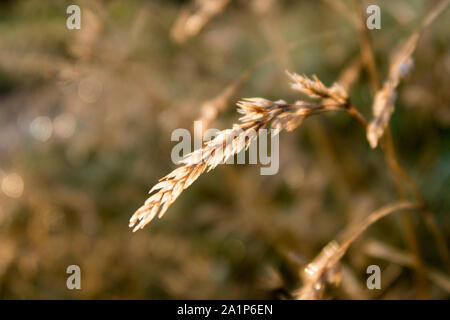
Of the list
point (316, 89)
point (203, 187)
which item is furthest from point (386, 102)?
point (203, 187)

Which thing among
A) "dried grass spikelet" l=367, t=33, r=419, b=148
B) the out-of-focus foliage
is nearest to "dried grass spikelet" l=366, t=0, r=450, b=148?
"dried grass spikelet" l=367, t=33, r=419, b=148

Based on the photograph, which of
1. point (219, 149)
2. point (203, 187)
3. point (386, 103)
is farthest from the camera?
point (203, 187)

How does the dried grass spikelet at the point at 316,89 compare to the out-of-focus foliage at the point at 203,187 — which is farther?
the out-of-focus foliage at the point at 203,187

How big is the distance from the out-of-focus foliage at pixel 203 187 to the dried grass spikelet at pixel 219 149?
23.6 inches

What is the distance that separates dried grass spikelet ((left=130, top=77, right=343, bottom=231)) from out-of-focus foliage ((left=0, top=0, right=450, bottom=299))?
1.97 ft

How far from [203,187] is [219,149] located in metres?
1.60

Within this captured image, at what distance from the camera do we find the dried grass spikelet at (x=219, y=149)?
0.55 m

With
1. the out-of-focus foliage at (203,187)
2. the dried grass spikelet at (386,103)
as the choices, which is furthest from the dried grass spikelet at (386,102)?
the out-of-focus foliage at (203,187)

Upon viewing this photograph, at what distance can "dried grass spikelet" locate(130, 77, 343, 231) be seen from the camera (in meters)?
0.55

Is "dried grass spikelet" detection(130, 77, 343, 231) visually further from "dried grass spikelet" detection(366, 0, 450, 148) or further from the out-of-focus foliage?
the out-of-focus foliage

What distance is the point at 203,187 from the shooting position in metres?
2.15

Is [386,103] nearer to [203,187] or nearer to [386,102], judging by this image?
[386,102]

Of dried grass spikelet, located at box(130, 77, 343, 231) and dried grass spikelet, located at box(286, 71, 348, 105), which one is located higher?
dried grass spikelet, located at box(286, 71, 348, 105)

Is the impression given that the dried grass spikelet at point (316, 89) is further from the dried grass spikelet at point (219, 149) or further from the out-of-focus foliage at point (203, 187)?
the out-of-focus foliage at point (203, 187)
